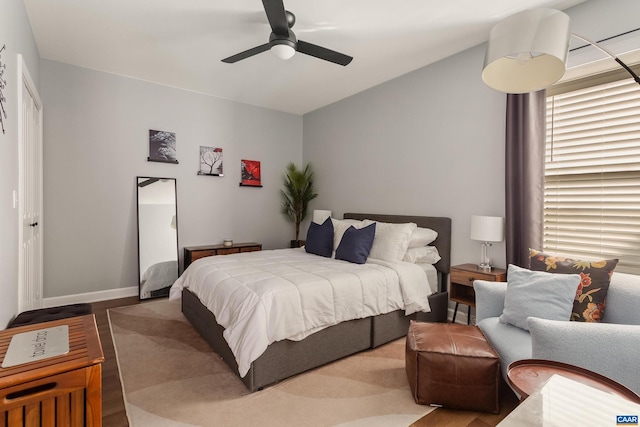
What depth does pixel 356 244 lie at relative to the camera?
3320 mm

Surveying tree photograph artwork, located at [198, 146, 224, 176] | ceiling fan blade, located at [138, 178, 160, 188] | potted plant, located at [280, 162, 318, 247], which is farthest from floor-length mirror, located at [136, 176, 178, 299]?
potted plant, located at [280, 162, 318, 247]

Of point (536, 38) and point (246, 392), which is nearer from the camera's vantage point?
point (536, 38)

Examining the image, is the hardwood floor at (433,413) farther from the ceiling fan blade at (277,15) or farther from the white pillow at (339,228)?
the ceiling fan blade at (277,15)

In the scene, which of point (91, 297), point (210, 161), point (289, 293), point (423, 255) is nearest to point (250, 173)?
point (210, 161)

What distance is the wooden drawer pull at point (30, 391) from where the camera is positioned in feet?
3.59

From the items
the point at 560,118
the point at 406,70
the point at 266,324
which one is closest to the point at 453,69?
the point at 406,70

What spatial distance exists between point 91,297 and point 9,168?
102 inches

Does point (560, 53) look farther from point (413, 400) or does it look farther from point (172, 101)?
point (172, 101)

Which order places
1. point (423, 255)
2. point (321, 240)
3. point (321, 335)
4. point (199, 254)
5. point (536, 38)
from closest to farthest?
1. point (536, 38)
2. point (321, 335)
3. point (423, 255)
4. point (321, 240)
5. point (199, 254)

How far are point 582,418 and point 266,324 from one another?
1.69m

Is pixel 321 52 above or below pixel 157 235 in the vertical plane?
above

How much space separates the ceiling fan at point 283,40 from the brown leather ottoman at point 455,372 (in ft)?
7.88

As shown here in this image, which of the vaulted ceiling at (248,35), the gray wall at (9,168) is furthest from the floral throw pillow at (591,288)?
the gray wall at (9,168)

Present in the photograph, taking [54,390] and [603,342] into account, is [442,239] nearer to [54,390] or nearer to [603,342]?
[603,342]
